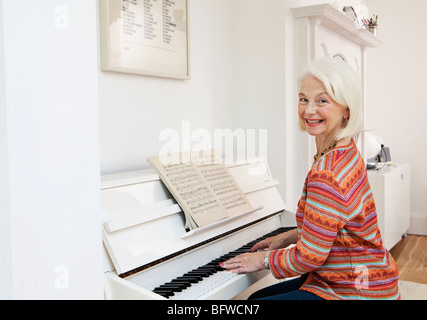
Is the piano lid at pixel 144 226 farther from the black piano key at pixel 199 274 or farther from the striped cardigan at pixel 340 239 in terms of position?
the striped cardigan at pixel 340 239

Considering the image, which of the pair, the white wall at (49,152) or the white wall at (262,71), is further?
the white wall at (262,71)

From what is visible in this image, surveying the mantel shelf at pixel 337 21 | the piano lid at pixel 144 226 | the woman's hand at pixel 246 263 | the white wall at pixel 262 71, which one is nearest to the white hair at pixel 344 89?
the woman's hand at pixel 246 263

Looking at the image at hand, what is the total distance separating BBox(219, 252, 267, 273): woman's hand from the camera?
163 cm

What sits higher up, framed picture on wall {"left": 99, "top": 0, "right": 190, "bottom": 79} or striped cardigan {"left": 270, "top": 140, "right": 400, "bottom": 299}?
framed picture on wall {"left": 99, "top": 0, "right": 190, "bottom": 79}

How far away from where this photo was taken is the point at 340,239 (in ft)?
4.86

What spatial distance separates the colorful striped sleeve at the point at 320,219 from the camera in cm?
141

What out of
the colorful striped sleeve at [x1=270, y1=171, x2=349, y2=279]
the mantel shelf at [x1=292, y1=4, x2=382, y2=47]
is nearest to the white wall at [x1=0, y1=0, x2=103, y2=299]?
the colorful striped sleeve at [x1=270, y1=171, x2=349, y2=279]

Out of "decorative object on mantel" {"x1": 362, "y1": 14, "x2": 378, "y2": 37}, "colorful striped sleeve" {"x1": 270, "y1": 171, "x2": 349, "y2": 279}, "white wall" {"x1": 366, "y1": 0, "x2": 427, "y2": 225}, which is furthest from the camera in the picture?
"white wall" {"x1": 366, "y1": 0, "x2": 427, "y2": 225}

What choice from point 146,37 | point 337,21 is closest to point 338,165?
point 146,37

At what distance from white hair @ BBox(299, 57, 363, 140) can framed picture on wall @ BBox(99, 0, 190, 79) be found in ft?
2.88

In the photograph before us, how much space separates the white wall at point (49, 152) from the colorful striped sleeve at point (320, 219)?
672 millimetres

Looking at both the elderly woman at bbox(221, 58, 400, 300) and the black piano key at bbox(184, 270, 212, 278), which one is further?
the black piano key at bbox(184, 270, 212, 278)

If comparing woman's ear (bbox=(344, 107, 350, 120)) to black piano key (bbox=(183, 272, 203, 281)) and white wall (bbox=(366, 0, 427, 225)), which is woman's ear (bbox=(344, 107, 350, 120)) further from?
white wall (bbox=(366, 0, 427, 225))

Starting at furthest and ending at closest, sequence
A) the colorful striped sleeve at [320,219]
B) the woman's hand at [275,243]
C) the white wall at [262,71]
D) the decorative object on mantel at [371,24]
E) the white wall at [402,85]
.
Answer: the white wall at [402,85] → the decorative object on mantel at [371,24] → the white wall at [262,71] → the woman's hand at [275,243] → the colorful striped sleeve at [320,219]
